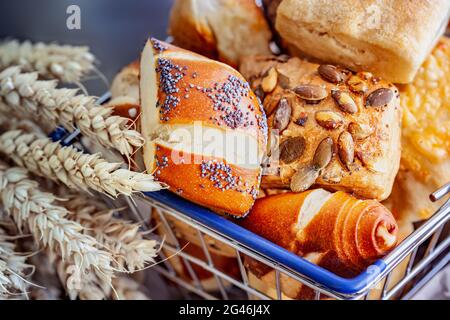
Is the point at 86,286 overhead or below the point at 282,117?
below

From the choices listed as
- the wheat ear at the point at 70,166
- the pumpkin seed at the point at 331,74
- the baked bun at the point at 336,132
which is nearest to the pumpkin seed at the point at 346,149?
the baked bun at the point at 336,132

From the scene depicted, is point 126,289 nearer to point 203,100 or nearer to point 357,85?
point 203,100

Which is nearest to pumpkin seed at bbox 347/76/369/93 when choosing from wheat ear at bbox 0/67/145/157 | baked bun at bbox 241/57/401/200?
baked bun at bbox 241/57/401/200

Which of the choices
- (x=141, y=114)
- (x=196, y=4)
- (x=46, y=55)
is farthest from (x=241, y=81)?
(x=46, y=55)

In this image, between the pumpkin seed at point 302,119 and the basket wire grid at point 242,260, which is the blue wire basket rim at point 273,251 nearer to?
the basket wire grid at point 242,260

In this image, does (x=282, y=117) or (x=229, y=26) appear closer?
(x=282, y=117)

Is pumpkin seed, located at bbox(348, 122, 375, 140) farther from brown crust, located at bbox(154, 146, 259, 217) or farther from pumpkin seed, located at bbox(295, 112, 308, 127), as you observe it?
brown crust, located at bbox(154, 146, 259, 217)

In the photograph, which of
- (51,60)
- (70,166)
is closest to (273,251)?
(70,166)
